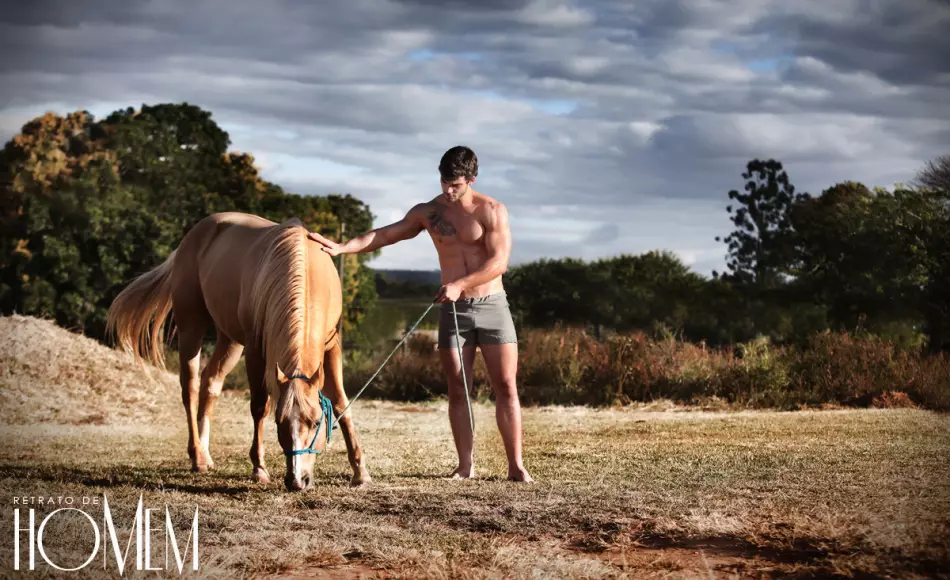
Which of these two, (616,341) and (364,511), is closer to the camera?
(364,511)

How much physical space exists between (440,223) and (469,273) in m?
0.39

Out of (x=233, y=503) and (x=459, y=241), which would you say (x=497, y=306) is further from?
(x=233, y=503)

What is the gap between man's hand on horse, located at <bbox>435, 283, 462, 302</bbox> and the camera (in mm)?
6234

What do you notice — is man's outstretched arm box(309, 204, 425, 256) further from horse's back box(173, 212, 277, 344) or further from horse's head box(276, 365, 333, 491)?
horse's head box(276, 365, 333, 491)

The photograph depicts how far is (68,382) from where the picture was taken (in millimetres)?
12969

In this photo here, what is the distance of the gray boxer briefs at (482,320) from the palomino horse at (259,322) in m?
0.77

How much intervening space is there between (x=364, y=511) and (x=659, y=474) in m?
2.29

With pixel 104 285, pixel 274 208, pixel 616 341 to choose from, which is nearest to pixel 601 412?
pixel 616 341

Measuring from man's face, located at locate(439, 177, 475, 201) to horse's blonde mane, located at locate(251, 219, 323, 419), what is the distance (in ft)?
3.22

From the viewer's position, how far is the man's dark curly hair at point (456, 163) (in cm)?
643

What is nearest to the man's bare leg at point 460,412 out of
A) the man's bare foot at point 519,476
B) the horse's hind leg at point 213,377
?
the man's bare foot at point 519,476

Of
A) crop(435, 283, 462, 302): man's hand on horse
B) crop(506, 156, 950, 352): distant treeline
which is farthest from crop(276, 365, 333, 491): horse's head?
crop(506, 156, 950, 352): distant treeline

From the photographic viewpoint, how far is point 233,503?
19.9 ft

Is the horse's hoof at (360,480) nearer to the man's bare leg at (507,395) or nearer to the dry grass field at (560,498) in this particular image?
the dry grass field at (560,498)
